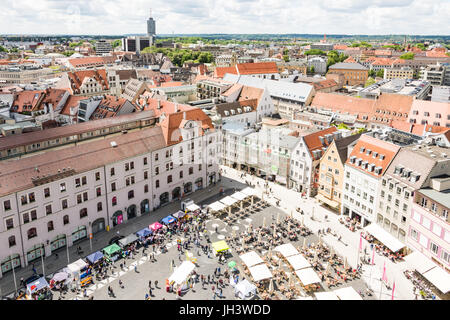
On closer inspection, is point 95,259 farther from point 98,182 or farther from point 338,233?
point 338,233

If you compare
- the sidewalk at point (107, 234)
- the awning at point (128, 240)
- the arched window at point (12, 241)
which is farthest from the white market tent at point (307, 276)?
the arched window at point (12, 241)

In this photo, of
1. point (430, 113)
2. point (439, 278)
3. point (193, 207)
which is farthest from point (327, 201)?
point (430, 113)

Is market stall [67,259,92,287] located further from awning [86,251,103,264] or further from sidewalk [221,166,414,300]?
sidewalk [221,166,414,300]

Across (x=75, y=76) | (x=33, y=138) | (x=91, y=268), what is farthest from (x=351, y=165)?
(x=75, y=76)

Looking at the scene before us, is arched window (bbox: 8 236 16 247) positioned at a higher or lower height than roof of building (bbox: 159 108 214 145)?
lower

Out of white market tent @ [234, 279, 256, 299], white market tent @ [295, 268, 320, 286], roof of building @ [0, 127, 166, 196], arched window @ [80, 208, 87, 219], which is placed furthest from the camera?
arched window @ [80, 208, 87, 219]

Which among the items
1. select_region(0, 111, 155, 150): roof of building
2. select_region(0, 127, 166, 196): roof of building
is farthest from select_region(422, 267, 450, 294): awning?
select_region(0, 111, 155, 150): roof of building
